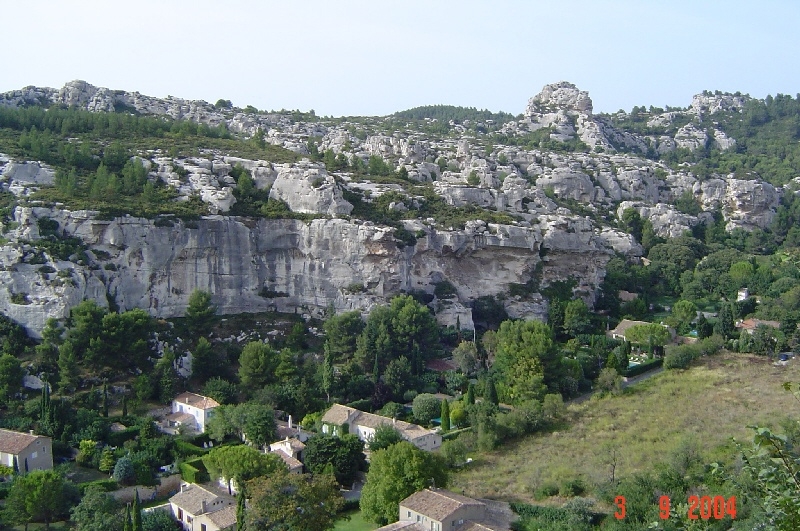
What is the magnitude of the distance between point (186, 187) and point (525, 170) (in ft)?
137

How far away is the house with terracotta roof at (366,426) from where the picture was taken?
3444 centimetres

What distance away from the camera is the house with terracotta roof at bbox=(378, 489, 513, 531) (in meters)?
25.2

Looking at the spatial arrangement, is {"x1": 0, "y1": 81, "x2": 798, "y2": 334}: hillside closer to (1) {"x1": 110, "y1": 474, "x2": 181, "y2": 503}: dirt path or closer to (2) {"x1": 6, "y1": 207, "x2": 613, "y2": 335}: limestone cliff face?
(2) {"x1": 6, "y1": 207, "x2": 613, "y2": 335}: limestone cliff face

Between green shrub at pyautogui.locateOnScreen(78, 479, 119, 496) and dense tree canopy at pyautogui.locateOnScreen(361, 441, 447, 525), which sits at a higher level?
dense tree canopy at pyautogui.locateOnScreen(361, 441, 447, 525)

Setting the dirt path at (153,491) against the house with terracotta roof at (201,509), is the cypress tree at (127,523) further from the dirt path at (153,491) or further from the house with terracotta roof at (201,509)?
the dirt path at (153,491)

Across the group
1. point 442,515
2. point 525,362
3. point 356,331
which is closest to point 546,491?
point 442,515

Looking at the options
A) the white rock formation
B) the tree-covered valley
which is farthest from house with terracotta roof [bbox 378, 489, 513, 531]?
the white rock formation

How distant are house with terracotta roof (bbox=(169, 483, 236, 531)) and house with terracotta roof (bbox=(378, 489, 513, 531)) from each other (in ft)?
17.6

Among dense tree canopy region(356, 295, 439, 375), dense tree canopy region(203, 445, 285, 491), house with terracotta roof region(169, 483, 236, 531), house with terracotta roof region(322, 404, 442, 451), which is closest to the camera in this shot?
house with terracotta roof region(169, 483, 236, 531)

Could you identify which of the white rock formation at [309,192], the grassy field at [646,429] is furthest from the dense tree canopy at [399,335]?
the grassy field at [646,429]

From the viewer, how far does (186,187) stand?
48.9 m

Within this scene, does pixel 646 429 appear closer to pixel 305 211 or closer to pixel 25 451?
pixel 305 211

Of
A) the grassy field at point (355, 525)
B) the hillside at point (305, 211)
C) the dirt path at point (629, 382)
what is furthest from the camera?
the hillside at point (305, 211)

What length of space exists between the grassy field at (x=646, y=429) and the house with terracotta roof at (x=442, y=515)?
3.26 metres
